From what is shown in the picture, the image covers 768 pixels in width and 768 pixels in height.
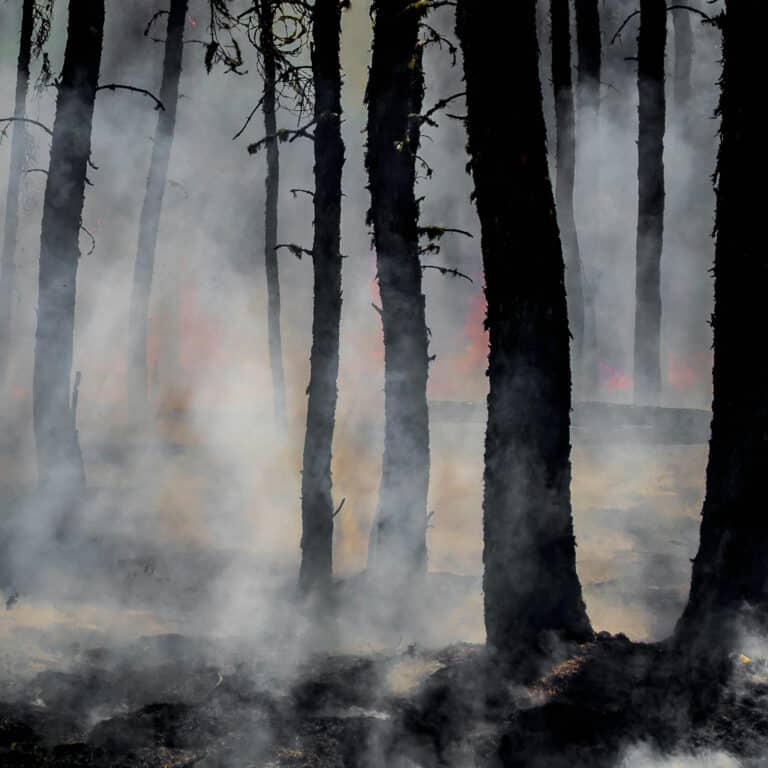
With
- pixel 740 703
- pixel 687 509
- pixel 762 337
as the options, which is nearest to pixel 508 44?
pixel 762 337

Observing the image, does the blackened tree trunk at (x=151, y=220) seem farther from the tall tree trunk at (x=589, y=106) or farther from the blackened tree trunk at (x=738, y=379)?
the blackened tree trunk at (x=738, y=379)

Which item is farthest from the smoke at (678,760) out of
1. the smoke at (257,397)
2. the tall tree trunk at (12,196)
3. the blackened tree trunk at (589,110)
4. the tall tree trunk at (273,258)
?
the tall tree trunk at (12,196)

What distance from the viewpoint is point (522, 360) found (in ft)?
17.3

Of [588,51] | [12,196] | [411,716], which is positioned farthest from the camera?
[12,196]

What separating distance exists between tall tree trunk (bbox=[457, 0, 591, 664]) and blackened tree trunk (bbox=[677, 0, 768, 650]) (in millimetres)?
837

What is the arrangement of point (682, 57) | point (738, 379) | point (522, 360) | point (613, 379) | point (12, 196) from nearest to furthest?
point (738, 379)
point (522, 360)
point (12, 196)
point (682, 57)
point (613, 379)

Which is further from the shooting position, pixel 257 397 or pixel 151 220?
pixel 257 397

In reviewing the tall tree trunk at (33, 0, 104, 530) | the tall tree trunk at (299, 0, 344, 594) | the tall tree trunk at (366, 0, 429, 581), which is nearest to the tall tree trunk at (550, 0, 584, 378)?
the tall tree trunk at (366, 0, 429, 581)

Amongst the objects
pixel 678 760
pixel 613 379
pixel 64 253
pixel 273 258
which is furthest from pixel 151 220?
pixel 613 379

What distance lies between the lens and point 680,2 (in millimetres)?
25031

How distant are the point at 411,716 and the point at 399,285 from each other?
4.68 m

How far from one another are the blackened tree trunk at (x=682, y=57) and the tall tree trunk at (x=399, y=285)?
55.4 feet

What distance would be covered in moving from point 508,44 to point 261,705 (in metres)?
4.40

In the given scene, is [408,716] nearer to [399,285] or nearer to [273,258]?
[399,285]
